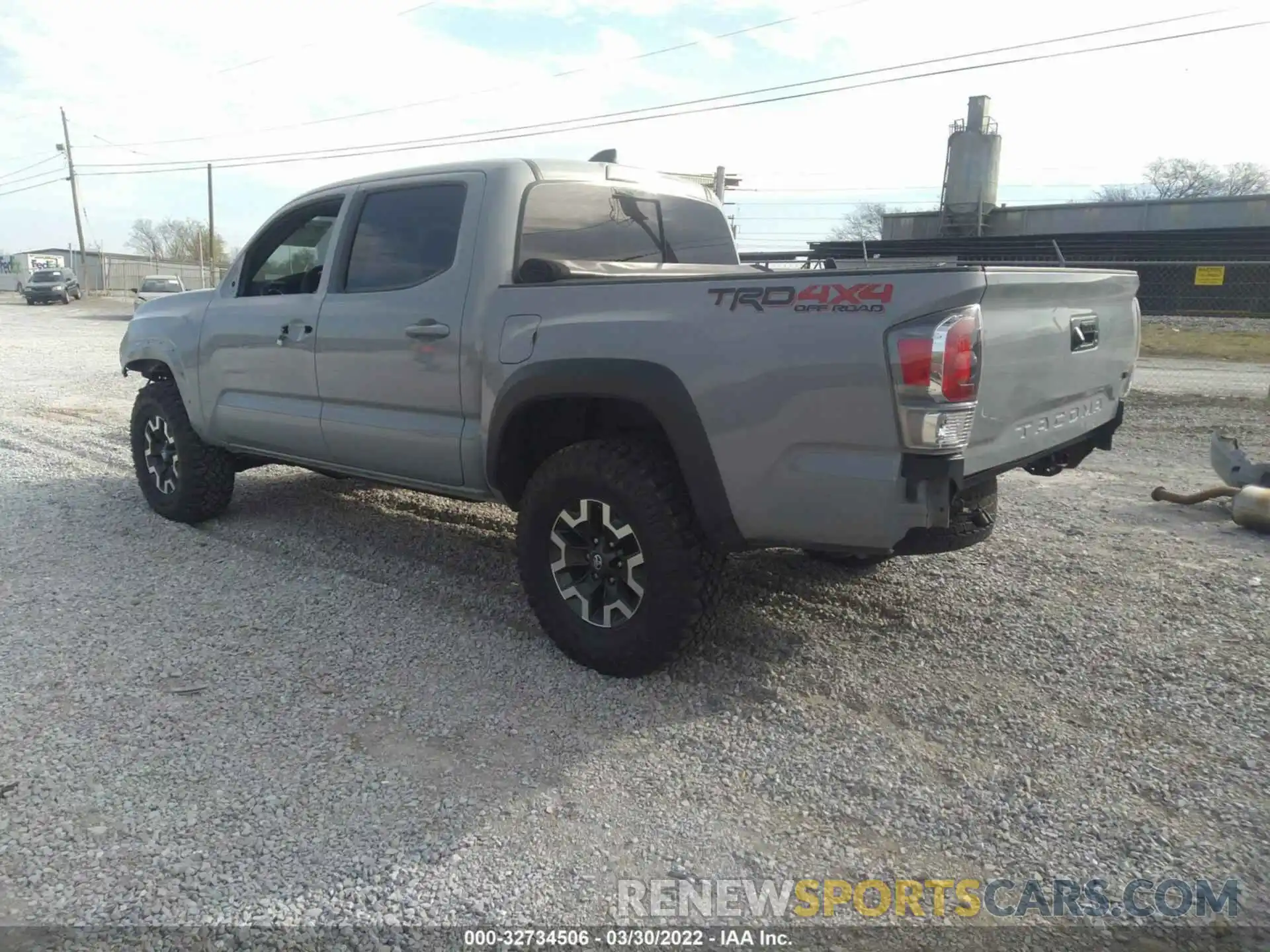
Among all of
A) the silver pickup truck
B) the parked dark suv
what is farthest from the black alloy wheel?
the parked dark suv

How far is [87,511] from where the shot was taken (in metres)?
6.28

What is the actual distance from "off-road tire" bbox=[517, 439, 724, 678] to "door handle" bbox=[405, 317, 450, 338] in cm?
83

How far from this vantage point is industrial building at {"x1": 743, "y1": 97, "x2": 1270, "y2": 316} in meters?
19.7

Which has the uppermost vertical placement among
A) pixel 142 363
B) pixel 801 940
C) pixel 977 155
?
pixel 977 155

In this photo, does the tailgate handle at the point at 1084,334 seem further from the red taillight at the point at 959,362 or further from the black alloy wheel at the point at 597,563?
the black alloy wheel at the point at 597,563

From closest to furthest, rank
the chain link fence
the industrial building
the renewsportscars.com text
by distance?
1. the renewsportscars.com text
2. the industrial building
3. the chain link fence

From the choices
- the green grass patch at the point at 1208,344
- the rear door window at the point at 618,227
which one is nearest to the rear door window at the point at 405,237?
the rear door window at the point at 618,227

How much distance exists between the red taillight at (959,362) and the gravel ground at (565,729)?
4.12 ft

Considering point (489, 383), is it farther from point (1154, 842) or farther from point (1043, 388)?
point (1154, 842)

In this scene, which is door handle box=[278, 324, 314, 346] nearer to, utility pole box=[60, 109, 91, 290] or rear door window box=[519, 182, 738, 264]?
rear door window box=[519, 182, 738, 264]

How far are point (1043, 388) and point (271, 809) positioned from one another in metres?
3.02

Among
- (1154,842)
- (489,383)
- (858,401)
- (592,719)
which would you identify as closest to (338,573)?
(489,383)

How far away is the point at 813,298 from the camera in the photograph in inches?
124

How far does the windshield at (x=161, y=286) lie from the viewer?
30062mm
